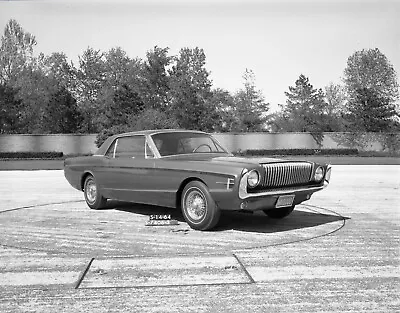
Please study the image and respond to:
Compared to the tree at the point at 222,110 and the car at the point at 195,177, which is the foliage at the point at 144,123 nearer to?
the tree at the point at 222,110

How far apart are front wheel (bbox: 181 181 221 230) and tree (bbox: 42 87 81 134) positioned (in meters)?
46.0

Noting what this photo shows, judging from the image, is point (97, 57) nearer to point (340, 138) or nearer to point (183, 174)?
point (340, 138)

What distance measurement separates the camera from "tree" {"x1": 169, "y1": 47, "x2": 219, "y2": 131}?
1858 inches

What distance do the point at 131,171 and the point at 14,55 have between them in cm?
4131

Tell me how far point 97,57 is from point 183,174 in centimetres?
5793

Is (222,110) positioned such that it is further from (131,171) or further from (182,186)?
(182,186)

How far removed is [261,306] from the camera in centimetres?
366

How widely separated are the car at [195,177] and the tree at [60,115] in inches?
1707

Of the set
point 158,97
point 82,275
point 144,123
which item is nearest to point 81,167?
point 82,275

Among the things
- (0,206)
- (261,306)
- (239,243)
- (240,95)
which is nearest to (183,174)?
(239,243)

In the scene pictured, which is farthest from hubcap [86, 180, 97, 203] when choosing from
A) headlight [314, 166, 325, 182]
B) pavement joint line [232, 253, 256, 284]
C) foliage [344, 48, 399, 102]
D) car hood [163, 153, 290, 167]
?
foliage [344, 48, 399, 102]

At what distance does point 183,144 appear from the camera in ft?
25.5

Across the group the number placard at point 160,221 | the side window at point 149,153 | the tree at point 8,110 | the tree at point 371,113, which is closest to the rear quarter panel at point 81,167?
the side window at point 149,153

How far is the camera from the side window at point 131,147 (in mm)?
7938
